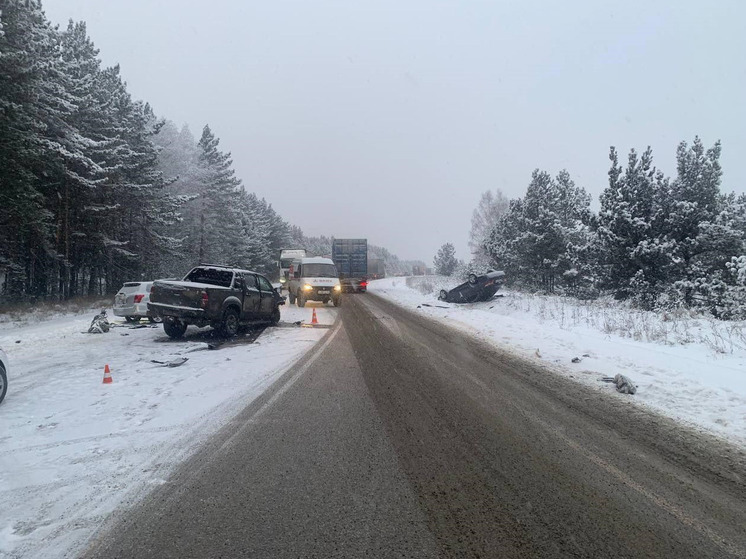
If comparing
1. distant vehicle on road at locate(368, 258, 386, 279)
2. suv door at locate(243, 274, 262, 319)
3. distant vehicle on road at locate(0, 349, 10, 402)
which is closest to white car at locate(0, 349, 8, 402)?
distant vehicle on road at locate(0, 349, 10, 402)

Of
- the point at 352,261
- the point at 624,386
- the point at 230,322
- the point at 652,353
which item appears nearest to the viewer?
the point at 624,386

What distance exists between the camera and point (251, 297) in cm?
1323

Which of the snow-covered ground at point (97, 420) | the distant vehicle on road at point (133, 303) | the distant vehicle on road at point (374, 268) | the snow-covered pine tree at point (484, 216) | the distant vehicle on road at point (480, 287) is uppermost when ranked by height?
the snow-covered pine tree at point (484, 216)

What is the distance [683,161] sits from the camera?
58.3 feet

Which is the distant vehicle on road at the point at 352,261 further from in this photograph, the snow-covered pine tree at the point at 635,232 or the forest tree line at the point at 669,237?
the snow-covered pine tree at the point at 635,232

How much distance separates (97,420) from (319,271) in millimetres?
18109

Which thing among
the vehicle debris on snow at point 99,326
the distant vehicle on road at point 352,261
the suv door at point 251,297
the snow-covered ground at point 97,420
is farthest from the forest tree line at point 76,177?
the distant vehicle on road at point 352,261

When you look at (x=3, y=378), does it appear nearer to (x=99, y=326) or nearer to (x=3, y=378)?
(x=3, y=378)

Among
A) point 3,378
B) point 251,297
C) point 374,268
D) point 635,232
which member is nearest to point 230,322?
point 251,297

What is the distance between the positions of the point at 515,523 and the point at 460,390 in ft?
12.1

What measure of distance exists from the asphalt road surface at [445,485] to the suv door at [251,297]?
7.34 meters

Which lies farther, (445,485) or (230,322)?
(230,322)

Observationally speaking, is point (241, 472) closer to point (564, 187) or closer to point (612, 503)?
point (612, 503)

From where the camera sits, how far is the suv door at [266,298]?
14031 millimetres
